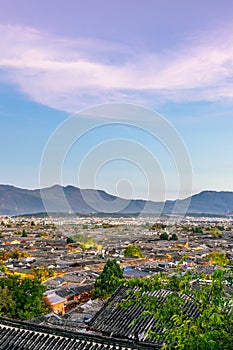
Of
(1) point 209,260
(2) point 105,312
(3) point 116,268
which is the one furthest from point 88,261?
(2) point 105,312

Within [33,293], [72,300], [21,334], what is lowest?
[72,300]

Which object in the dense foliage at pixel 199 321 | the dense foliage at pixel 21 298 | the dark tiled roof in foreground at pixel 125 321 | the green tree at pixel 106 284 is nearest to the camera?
the dense foliage at pixel 199 321

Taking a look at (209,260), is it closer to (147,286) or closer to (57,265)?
(57,265)

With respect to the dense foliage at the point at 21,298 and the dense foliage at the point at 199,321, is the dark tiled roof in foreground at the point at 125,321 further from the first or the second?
the dense foliage at the point at 21,298

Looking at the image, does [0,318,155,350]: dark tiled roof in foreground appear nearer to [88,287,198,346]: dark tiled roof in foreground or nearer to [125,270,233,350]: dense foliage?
[125,270,233,350]: dense foliage

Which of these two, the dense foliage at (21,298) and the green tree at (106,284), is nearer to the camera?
the dense foliage at (21,298)

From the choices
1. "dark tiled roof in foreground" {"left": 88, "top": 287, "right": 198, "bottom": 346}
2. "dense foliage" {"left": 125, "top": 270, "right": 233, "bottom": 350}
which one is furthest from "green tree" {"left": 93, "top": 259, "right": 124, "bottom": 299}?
"dense foliage" {"left": 125, "top": 270, "right": 233, "bottom": 350}

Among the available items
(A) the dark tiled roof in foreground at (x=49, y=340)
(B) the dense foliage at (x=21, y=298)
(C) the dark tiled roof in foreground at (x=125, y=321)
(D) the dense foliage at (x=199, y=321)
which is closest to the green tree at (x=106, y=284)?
(B) the dense foliage at (x=21, y=298)
